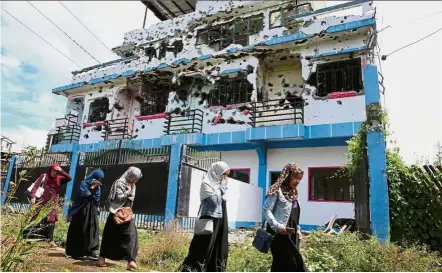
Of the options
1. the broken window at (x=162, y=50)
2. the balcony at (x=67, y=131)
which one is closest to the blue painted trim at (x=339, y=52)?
the broken window at (x=162, y=50)

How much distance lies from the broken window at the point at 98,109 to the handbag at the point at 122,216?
1286 cm

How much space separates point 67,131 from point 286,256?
16112 mm

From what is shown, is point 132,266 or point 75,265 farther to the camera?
point 75,265

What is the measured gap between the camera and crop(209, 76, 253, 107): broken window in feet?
42.3

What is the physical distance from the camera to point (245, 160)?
40.9 feet

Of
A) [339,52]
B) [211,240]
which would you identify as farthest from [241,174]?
[211,240]

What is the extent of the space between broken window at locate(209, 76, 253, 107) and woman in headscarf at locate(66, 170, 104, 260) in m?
8.24

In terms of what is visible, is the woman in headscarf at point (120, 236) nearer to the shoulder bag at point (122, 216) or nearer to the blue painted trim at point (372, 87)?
the shoulder bag at point (122, 216)

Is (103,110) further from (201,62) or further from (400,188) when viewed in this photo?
(400,188)

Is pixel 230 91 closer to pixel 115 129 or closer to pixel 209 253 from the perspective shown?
pixel 115 129

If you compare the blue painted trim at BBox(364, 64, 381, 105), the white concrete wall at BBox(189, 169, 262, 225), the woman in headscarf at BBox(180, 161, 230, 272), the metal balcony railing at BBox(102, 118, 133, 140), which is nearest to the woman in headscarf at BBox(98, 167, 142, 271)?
the woman in headscarf at BBox(180, 161, 230, 272)

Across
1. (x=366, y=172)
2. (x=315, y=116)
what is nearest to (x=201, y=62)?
(x=315, y=116)

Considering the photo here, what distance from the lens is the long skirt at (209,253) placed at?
4059 millimetres

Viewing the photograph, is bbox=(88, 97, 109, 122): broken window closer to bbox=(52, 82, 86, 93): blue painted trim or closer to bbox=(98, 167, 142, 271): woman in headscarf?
bbox=(52, 82, 86, 93): blue painted trim
